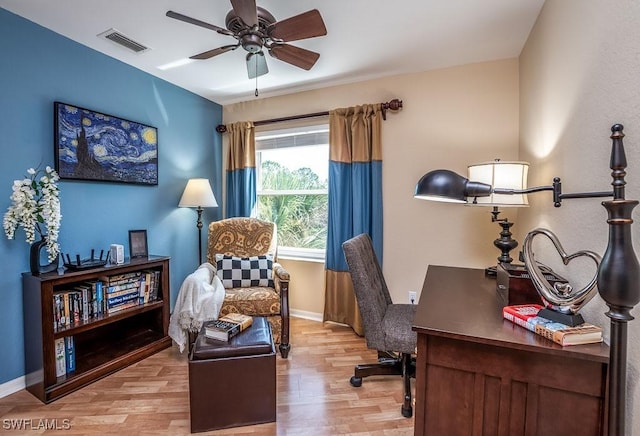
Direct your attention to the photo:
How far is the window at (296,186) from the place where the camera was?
10.9 ft

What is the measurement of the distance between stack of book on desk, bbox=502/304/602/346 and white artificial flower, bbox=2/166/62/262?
104 inches

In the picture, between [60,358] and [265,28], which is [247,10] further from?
[60,358]

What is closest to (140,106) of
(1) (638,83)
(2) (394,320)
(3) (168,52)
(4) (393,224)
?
(3) (168,52)

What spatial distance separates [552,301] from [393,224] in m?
1.92

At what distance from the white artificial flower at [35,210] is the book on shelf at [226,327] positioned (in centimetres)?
123

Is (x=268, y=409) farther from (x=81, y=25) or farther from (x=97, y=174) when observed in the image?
(x=81, y=25)

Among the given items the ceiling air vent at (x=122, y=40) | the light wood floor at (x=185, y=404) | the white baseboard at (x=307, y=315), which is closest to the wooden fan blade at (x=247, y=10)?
the ceiling air vent at (x=122, y=40)

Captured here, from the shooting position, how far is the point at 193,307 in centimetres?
232

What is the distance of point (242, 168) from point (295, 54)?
175cm

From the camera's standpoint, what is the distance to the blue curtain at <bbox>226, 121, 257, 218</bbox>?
3.47 meters

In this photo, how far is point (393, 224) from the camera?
2900 millimetres

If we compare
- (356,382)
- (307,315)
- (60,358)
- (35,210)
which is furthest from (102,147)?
(356,382)

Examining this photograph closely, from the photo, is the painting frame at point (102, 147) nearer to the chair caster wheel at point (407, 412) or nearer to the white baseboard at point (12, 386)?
the white baseboard at point (12, 386)

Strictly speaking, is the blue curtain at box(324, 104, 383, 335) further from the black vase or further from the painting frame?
the black vase
